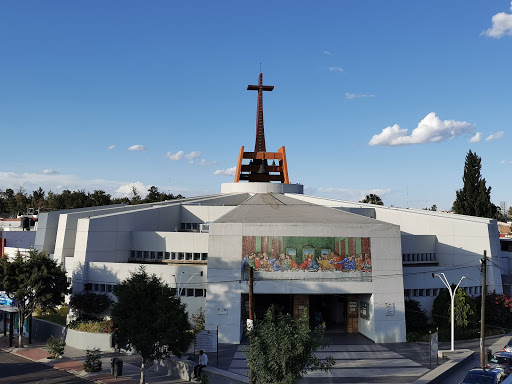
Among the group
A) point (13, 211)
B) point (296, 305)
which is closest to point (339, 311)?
point (296, 305)

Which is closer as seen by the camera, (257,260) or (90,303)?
(257,260)

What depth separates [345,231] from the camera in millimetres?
38656

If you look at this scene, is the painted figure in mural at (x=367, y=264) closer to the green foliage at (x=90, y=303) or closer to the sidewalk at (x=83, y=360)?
the sidewalk at (x=83, y=360)

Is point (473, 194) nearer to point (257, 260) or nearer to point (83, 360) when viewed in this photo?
point (257, 260)

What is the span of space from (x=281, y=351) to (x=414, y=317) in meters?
23.3

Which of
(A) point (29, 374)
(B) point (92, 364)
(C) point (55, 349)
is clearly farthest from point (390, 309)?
(A) point (29, 374)

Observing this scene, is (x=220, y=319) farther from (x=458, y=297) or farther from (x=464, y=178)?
(x=464, y=178)

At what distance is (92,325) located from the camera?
127 feet

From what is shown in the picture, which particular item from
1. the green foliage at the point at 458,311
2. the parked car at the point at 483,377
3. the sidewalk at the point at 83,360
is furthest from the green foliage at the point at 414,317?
the sidewalk at the point at 83,360

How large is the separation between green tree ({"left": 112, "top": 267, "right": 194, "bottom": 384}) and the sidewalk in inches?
67.9

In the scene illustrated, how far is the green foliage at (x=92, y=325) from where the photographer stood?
3762cm

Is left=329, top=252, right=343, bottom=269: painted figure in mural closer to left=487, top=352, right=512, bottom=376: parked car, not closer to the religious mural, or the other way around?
the religious mural

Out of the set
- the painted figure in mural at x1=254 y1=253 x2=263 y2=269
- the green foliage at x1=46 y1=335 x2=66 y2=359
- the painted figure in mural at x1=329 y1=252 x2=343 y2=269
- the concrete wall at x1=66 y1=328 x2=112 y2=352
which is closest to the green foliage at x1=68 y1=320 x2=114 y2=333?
the concrete wall at x1=66 y1=328 x2=112 y2=352

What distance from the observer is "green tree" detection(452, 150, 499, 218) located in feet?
266
